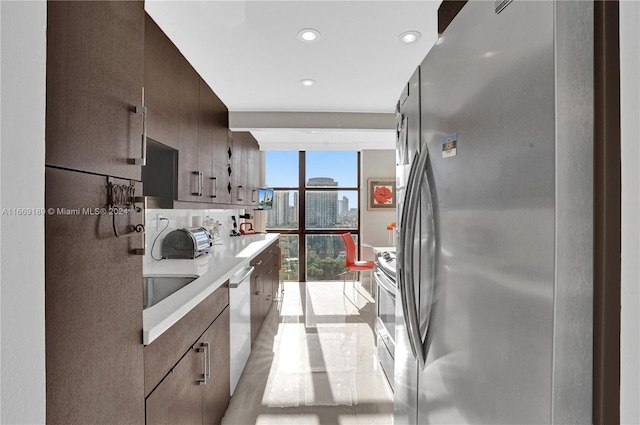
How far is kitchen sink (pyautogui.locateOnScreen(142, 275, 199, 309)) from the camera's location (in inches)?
73.6

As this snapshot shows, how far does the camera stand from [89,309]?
0.76 meters

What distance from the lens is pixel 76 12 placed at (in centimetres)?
72

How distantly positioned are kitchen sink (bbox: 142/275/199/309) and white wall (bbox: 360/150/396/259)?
424 centimetres

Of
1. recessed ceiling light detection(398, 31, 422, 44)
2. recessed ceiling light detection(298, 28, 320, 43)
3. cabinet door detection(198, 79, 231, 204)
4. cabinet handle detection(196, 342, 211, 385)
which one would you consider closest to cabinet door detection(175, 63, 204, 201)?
cabinet door detection(198, 79, 231, 204)

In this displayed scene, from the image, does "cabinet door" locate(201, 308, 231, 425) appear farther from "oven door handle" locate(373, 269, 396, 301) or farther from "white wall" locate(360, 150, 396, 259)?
"white wall" locate(360, 150, 396, 259)

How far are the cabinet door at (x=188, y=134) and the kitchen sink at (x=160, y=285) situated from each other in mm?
566

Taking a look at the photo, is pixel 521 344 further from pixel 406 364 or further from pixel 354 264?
pixel 354 264

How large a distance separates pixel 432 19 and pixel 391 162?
13.0 feet

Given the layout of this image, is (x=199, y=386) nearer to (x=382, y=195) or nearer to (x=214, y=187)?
(x=214, y=187)

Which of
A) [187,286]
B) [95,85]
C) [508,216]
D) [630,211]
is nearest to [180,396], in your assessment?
[187,286]

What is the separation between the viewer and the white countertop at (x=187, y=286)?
1072mm

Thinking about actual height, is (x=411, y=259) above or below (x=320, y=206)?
below

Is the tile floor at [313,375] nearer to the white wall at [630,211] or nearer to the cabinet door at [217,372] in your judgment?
the cabinet door at [217,372]

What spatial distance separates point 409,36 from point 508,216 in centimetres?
188
